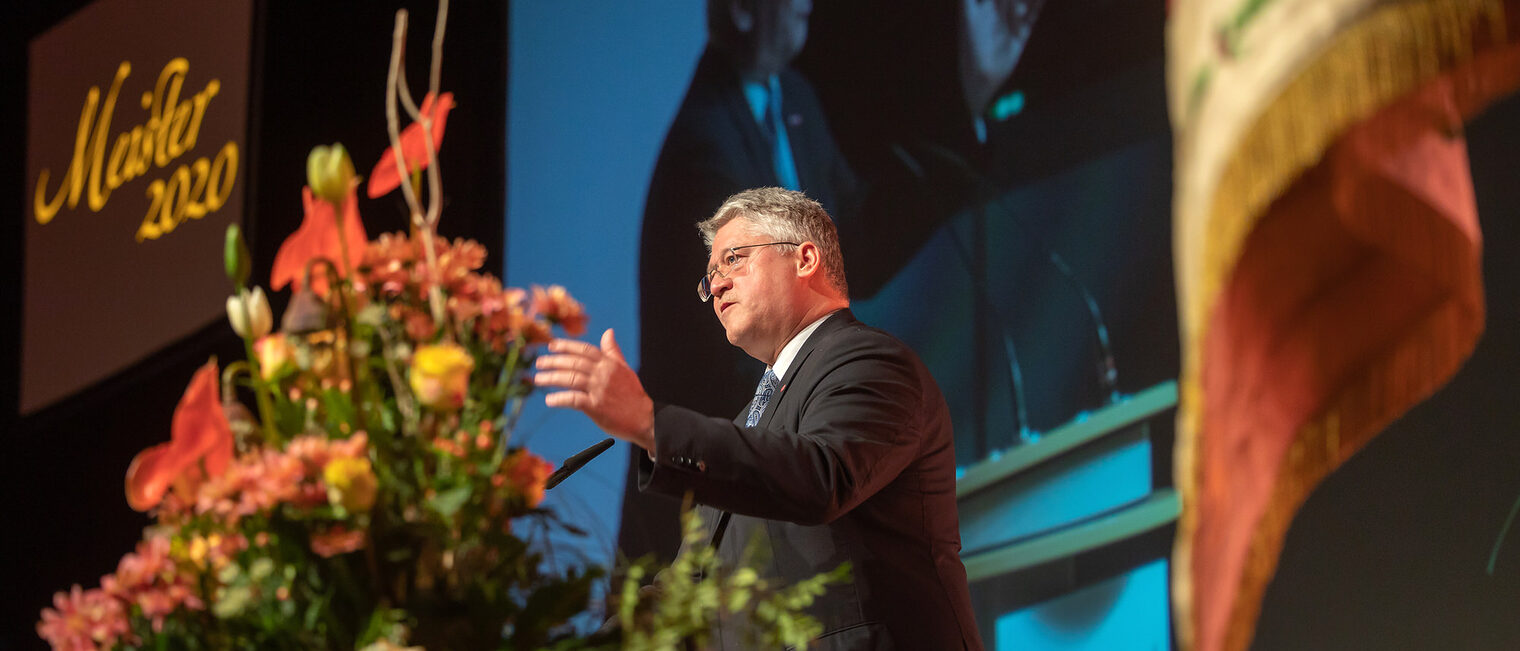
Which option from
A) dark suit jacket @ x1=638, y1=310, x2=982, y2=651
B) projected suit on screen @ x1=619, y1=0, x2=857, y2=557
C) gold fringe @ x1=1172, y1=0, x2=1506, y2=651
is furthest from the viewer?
projected suit on screen @ x1=619, y1=0, x2=857, y2=557

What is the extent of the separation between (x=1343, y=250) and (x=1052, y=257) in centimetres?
59

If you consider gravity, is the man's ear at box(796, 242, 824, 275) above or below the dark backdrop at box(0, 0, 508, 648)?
below

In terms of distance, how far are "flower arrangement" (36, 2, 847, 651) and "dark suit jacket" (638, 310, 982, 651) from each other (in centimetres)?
48

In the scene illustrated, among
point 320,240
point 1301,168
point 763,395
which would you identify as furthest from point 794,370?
point 320,240

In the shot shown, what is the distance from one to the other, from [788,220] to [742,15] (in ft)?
3.84

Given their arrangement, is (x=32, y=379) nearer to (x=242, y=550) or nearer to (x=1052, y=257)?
(x=1052, y=257)

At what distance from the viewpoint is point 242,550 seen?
2.69 feet

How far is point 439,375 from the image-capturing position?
0.79 meters

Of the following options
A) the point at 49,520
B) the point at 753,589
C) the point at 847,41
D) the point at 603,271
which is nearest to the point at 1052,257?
the point at 847,41

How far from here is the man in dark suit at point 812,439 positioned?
125cm

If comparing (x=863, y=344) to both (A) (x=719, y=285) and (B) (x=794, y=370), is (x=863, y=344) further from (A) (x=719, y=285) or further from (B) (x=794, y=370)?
(A) (x=719, y=285)

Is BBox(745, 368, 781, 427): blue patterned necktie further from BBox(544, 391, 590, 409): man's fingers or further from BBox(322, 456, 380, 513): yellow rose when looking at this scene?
BBox(322, 456, 380, 513): yellow rose

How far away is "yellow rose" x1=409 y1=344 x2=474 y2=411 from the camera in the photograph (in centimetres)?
79

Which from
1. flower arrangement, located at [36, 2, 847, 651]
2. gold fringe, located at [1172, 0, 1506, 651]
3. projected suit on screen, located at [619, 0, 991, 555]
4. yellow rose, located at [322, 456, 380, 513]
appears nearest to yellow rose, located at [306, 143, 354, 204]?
flower arrangement, located at [36, 2, 847, 651]
